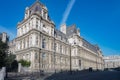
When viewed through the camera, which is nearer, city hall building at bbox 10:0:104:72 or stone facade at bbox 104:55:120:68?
city hall building at bbox 10:0:104:72

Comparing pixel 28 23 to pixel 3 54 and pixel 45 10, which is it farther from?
pixel 3 54

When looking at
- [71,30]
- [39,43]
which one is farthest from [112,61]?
[39,43]

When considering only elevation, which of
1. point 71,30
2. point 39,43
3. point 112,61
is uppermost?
point 71,30

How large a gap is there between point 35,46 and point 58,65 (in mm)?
13088

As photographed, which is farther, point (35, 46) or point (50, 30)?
point (50, 30)

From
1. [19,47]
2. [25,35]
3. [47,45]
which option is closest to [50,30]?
[47,45]

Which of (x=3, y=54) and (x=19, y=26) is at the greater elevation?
(x=19, y=26)

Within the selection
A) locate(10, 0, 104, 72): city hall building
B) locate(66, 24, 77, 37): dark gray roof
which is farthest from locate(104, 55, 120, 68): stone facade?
locate(10, 0, 104, 72): city hall building

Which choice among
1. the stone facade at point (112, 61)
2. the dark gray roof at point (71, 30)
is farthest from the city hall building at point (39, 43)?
the stone facade at point (112, 61)

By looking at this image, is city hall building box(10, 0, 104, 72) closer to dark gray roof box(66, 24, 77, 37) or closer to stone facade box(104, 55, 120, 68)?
dark gray roof box(66, 24, 77, 37)

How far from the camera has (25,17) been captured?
43.2 meters

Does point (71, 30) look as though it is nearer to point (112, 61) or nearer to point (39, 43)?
point (39, 43)

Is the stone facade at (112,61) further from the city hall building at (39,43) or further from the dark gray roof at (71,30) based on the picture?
the city hall building at (39,43)

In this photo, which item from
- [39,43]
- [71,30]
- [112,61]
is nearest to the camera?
[39,43]
